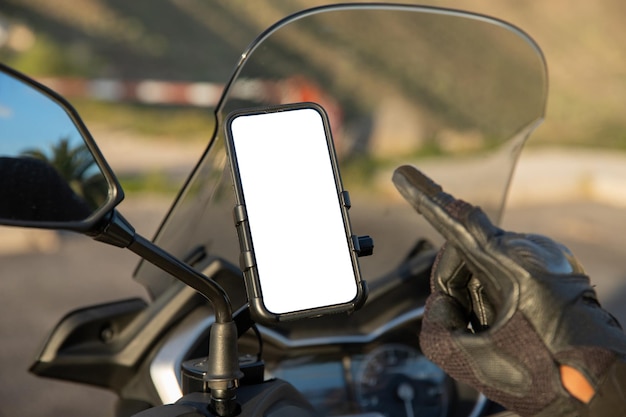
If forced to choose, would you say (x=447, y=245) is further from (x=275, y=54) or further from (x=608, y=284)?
(x=608, y=284)

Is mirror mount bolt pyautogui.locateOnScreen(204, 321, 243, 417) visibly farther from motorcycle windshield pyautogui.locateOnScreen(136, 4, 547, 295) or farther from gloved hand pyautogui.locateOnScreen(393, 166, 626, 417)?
motorcycle windshield pyautogui.locateOnScreen(136, 4, 547, 295)

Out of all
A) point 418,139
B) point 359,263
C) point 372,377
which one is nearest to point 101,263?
point 418,139

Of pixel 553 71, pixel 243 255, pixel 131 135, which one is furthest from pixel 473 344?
pixel 553 71

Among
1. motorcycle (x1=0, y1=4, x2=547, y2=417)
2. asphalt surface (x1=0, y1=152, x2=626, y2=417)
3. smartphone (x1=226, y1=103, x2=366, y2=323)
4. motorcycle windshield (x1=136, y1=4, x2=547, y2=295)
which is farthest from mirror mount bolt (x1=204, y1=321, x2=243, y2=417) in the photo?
asphalt surface (x1=0, y1=152, x2=626, y2=417)

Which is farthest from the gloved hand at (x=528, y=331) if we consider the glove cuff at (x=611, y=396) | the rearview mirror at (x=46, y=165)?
the rearview mirror at (x=46, y=165)

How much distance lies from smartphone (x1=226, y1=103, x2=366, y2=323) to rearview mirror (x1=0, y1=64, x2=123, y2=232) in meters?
0.20

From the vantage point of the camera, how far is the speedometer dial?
2.04 metres

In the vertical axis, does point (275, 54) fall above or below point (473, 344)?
above

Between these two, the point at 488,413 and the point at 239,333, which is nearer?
the point at 239,333

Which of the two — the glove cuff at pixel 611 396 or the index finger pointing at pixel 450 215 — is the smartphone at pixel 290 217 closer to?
the index finger pointing at pixel 450 215

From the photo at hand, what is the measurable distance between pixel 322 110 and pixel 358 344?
72cm

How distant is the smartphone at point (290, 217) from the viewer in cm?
138

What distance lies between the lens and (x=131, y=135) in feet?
38.2

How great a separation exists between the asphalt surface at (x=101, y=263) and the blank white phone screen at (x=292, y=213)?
218 cm
